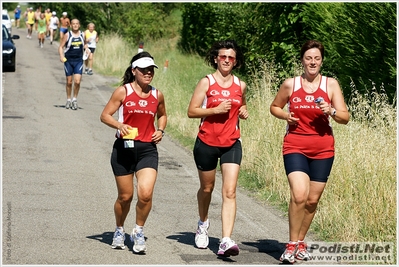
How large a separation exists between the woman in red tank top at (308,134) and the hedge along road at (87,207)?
0.62 m

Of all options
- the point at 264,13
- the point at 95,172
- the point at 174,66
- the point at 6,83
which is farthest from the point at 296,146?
the point at 174,66

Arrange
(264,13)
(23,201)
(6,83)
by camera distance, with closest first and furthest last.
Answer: (23,201), (264,13), (6,83)

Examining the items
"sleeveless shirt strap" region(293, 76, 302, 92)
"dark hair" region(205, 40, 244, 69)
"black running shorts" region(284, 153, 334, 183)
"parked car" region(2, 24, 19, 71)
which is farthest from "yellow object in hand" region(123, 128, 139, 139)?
"parked car" region(2, 24, 19, 71)

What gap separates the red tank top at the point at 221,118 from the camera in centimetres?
818

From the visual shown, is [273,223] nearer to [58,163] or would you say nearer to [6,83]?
[58,163]

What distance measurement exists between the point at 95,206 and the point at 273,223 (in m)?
2.16

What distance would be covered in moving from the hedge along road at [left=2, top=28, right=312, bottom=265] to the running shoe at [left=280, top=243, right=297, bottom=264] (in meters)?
0.21

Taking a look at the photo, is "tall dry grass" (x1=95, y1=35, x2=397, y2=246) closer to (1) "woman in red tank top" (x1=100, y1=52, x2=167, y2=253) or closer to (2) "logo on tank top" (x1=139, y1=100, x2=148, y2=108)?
(1) "woman in red tank top" (x1=100, y1=52, x2=167, y2=253)

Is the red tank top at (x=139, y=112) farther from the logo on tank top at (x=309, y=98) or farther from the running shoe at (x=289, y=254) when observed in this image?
the running shoe at (x=289, y=254)

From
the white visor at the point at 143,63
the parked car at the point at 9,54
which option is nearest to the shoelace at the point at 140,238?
the white visor at the point at 143,63

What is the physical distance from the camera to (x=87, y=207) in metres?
10.4

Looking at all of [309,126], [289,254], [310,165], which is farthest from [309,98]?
[289,254]

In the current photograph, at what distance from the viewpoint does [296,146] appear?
7.91m

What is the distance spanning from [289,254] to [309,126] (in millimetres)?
1159
